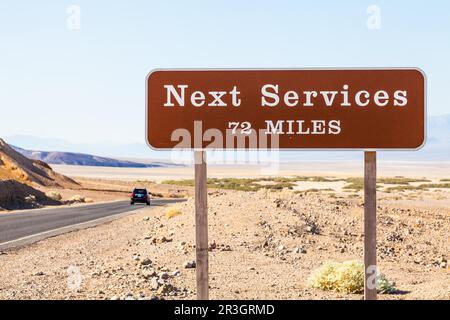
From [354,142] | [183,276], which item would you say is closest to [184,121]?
[354,142]

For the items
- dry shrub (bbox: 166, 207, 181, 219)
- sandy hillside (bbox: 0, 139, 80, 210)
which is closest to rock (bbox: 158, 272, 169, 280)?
dry shrub (bbox: 166, 207, 181, 219)

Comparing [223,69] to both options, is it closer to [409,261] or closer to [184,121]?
[184,121]

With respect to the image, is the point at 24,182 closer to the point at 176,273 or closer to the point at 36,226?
the point at 36,226

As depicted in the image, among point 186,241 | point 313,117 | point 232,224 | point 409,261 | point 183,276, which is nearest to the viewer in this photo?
point 313,117

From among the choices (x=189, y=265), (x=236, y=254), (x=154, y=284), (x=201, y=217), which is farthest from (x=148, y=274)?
(x=201, y=217)

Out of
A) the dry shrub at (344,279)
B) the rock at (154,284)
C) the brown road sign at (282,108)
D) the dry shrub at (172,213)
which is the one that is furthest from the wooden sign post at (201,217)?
the dry shrub at (172,213)

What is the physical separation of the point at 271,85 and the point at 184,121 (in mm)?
962

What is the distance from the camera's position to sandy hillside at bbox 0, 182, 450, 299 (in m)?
11.2

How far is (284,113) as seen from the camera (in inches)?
261

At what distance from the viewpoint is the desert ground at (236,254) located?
36.7 ft

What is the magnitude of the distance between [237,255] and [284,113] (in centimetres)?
1019

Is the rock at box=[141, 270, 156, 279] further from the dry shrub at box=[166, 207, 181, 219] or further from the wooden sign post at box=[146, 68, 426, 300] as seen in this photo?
the dry shrub at box=[166, 207, 181, 219]

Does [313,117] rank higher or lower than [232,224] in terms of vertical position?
higher

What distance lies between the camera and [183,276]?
12680mm
